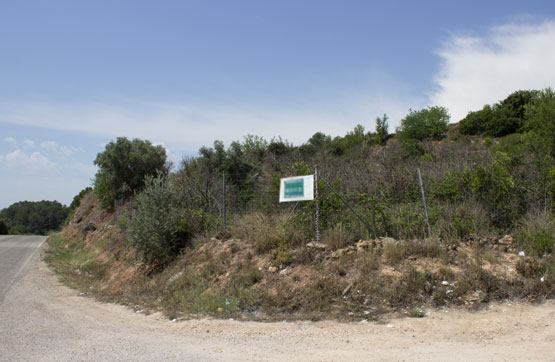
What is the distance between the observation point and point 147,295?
892 cm

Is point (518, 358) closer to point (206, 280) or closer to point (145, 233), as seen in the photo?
point (206, 280)

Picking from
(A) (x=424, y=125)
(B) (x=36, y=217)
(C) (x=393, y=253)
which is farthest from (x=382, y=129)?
(B) (x=36, y=217)

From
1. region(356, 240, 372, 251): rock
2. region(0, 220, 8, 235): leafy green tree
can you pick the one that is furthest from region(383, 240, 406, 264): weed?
region(0, 220, 8, 235): leafy green tree

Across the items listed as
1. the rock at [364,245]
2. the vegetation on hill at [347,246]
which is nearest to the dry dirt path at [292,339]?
the vegetation on hill at [347,246]

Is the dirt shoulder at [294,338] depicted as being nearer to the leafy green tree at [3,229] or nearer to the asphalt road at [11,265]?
the asphalt road at [11,265]

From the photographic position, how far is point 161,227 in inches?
411

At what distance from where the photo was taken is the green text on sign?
8.95 meters

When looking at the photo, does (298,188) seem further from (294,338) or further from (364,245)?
(294,338)

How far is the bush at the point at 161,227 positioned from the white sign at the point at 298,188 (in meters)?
3.03

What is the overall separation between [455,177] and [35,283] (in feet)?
38.8

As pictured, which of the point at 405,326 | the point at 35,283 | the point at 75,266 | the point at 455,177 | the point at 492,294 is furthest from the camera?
the point at 75,266

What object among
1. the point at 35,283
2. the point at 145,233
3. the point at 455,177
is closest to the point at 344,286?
the point at 455,177

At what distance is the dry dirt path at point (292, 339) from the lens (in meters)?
4.83

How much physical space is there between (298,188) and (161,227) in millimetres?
A: 4024
